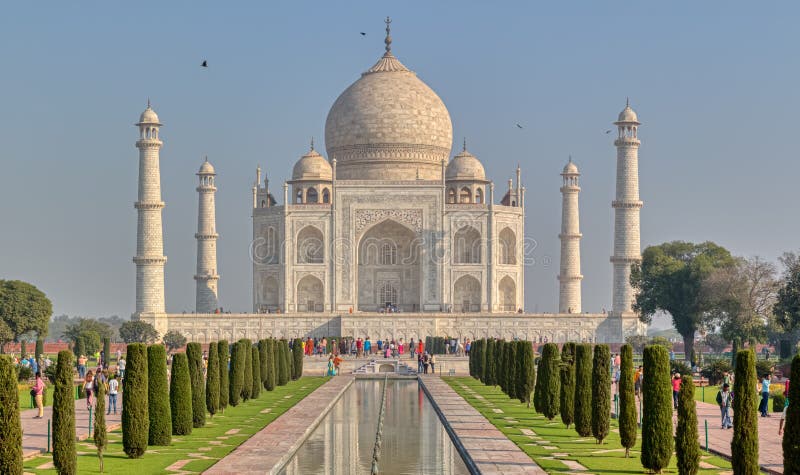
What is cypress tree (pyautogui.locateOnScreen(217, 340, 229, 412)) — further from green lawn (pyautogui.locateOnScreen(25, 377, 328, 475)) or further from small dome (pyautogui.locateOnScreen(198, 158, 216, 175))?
small dome (pyautogui.locateOnScreen(198, 158, 216, 175))

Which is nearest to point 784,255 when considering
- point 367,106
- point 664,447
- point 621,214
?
point 621,214

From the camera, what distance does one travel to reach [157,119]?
140ft

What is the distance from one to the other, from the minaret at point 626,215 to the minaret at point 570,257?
11.1 ft

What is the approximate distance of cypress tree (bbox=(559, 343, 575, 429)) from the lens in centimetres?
1756

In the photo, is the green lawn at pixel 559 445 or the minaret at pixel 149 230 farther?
the minaret at pixel 149 230

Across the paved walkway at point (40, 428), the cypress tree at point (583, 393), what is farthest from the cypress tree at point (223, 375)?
the cypress tree at point (583, 393)

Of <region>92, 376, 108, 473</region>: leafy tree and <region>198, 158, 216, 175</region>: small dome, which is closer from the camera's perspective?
<region>92, 376, 108, 473</region>: leafy tree

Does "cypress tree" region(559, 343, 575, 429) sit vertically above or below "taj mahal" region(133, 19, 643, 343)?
below

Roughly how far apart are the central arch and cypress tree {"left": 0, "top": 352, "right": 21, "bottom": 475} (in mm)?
33119

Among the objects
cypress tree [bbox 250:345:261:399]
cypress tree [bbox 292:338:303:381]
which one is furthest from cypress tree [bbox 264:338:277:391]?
cypress tree [bbox 292:338:303:381]

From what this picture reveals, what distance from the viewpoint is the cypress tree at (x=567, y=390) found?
17.6 meters

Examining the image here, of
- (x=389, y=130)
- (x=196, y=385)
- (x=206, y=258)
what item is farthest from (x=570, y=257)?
(x=196, y=385)

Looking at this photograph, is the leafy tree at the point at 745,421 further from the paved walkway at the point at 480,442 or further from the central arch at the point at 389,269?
the central arch at the point at 389,269

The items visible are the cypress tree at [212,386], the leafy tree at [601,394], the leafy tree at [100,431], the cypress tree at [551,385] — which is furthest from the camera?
the cypress tree at [212,386]
